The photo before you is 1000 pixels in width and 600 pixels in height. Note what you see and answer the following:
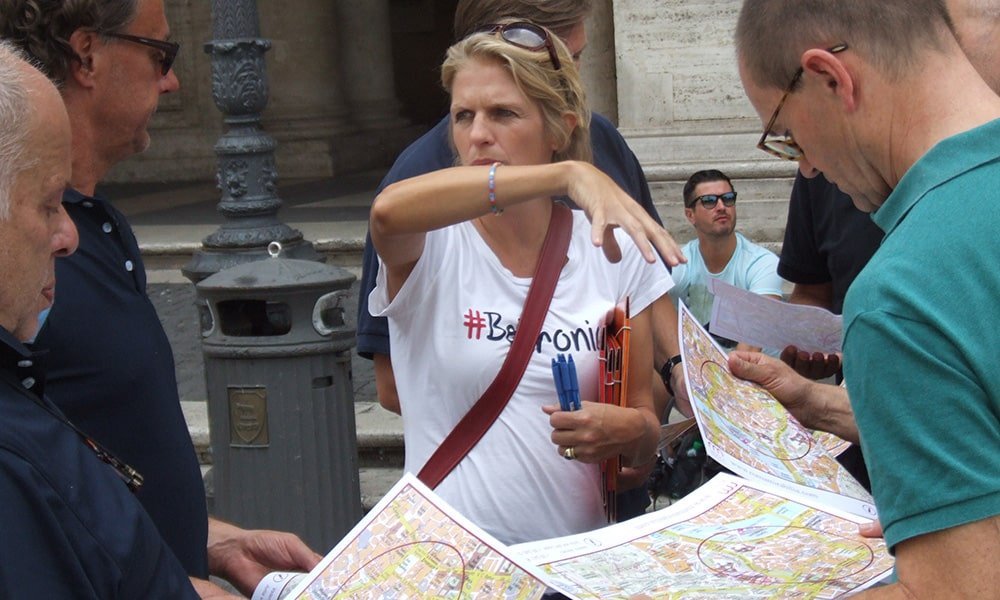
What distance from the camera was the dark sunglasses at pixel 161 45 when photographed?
7.66 ft

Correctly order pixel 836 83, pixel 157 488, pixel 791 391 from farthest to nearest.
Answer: pixel 791 391, pixel 157 488, pixel 836 83

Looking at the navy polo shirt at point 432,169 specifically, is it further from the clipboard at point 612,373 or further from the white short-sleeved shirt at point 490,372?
the clipboard at point 612,373

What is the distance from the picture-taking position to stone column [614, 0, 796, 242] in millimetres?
7375

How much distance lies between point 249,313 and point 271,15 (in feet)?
25.3

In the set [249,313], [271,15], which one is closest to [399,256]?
[249,313]

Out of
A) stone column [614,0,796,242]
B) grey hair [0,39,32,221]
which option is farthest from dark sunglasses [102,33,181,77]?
stone column [614,0,796,242]

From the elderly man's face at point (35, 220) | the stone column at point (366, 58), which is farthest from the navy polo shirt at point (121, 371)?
the stone column at point (366, 58)

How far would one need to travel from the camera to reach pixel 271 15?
38.9ft

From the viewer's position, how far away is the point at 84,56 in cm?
227

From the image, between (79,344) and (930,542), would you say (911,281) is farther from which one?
(79,344)

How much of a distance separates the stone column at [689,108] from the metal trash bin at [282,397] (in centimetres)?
335

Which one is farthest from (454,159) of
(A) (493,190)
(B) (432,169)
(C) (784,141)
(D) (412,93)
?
(D) (412,93)

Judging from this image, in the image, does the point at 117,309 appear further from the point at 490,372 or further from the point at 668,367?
Answer: the point at 668,367

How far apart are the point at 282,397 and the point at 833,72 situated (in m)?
3.23
